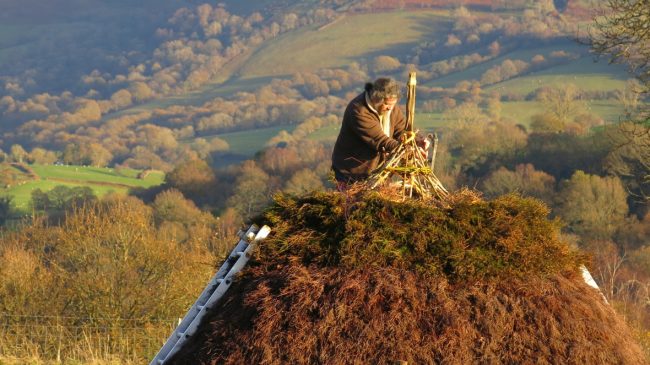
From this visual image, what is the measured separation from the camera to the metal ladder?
7680mm

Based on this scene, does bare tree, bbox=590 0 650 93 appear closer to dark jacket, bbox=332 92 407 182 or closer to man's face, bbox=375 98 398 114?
dark jacket, bbox=332 92 407 182

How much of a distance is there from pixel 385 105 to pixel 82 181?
112 m

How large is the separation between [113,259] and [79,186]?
7573cm

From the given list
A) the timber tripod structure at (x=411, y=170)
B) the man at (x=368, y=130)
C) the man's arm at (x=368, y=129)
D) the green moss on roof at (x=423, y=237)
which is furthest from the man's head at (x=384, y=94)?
the green moss on roof at (x=423, y=237)

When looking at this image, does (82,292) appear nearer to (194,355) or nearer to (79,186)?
(194,355)

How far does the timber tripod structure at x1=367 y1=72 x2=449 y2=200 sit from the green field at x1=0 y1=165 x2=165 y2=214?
86630 millimetres

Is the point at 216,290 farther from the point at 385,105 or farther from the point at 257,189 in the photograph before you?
the point at 257,189

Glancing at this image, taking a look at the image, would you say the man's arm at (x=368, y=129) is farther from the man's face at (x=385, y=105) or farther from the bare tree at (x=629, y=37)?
A: the bare tree at (x=629, y=37)

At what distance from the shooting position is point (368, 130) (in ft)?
30.3

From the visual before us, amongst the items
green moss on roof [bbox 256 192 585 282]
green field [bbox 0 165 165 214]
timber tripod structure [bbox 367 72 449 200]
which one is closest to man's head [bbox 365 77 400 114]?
timber tripod structure [bbox 367 72 449 200]

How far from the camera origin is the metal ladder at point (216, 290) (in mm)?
7680

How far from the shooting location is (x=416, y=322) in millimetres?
6891

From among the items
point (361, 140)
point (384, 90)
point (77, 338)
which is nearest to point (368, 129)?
point (361, 140)

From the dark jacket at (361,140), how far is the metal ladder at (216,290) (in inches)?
64.2
